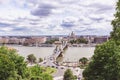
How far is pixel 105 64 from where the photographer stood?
7.61 metres

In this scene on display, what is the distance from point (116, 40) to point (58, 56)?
2436 inches

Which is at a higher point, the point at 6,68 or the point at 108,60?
the point at 108,60

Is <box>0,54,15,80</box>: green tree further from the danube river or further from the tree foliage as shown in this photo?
the danube river

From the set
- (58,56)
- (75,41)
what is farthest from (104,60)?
(75,41)

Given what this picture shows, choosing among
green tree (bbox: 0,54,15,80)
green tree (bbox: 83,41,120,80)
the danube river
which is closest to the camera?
green tree (bbox: 83,41,120,80)

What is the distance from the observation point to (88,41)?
368ft

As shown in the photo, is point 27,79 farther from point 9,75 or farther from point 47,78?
point 47,78

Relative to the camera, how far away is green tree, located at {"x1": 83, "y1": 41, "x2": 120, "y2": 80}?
7359 mm

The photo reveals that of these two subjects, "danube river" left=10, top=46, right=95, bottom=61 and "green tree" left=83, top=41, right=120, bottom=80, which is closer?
"green tree" left=83, top=41, right=120, bottom=80

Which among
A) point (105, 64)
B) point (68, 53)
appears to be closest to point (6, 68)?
point (105, 64)

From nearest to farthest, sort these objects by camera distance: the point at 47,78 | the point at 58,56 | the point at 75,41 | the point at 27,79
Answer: the point at 27,79 → the point at 47,78 → the point at 58,56 → the point at 75,41

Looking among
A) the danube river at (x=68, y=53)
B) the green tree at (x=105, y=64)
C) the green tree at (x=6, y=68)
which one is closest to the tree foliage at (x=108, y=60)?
the green tree at (x=105, y=64)

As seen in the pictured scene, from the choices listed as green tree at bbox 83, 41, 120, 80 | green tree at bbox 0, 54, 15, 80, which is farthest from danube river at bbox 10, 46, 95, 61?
green tree at bbox 83, 41, 120, 80

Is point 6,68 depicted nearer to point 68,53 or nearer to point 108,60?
point 108,60
